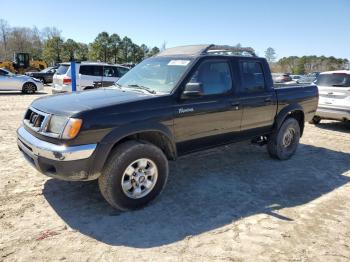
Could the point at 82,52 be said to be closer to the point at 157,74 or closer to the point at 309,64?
the point at 309,64

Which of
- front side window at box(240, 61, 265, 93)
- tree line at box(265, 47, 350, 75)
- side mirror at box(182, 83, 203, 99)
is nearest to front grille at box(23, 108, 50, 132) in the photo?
side mirror at box(182, 83, 203, 99)

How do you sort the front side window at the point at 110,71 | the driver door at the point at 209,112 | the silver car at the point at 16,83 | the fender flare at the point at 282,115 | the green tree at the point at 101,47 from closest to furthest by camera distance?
the driver door at the point at 209,112 < the fender flare at the point at 282,115 < the front side window at the point at 110,71 < the silver car at the point at 16,83 < the green tree at the point at 101,47

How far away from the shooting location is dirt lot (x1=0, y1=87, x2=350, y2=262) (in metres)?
3.24

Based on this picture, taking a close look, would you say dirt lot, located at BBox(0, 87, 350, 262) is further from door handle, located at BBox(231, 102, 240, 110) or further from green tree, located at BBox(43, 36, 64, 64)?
green tree, located at BBox(43, 36, 64, 64)

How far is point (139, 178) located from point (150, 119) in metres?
0.73

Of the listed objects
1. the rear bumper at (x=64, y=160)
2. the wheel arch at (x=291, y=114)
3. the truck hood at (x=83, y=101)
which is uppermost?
the truck hood at (x=83, y=101)

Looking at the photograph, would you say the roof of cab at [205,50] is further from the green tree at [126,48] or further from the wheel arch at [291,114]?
the green tree at [126,48]

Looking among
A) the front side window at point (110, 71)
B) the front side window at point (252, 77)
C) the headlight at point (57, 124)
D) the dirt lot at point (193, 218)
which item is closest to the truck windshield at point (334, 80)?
the dirt lot at point (193, 218)

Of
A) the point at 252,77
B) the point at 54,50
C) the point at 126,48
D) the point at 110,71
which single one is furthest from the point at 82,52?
the point at 252,77

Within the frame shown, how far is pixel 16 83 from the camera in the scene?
59.5ft

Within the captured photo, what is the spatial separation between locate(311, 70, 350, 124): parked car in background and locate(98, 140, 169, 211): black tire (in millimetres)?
6554

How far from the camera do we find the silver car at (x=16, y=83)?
17828mm

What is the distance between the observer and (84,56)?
197ft

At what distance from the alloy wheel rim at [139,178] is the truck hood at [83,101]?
0.78 metres
